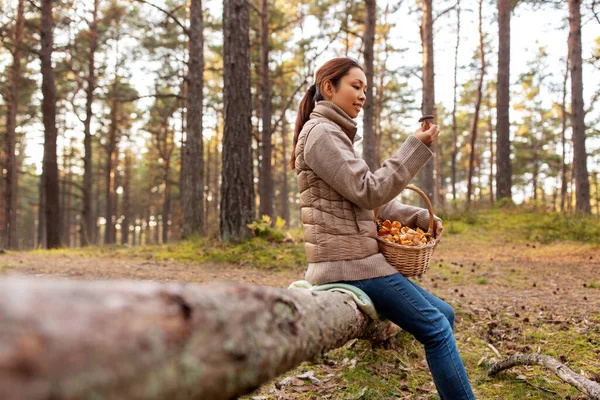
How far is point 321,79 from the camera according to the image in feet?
9.29

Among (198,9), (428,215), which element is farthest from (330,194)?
(198,9)

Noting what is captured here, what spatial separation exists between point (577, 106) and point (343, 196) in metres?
13.3

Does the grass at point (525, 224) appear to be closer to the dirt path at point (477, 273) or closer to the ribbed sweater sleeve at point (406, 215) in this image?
the dirt path at point (477, 273)

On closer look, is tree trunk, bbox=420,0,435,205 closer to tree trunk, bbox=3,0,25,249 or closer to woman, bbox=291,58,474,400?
woman, bbox=291,58,474,400

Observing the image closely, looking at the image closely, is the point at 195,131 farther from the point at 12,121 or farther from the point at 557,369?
the point at 12,121

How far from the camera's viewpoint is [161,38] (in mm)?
19359

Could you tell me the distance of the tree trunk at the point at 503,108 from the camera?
13523 mm

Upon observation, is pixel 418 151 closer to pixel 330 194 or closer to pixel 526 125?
pixel 330 194

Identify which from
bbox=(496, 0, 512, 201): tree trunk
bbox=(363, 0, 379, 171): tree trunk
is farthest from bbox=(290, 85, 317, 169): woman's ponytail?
bbox=(496, 0, 512, 201): tree trunk

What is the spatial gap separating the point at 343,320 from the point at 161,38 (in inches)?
789

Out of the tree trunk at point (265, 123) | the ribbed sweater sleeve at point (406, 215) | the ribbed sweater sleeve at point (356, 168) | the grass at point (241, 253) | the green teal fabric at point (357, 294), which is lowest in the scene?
the grass at point (241, 253)

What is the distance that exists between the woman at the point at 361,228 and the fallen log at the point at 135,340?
3.77ft

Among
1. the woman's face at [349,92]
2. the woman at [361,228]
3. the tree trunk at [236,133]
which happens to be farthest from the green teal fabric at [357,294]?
the tree trunk at [236,133]

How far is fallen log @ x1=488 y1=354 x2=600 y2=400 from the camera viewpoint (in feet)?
8.57
